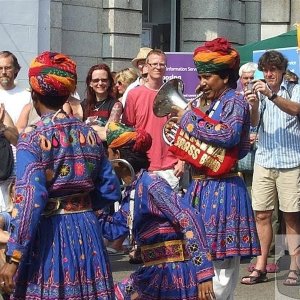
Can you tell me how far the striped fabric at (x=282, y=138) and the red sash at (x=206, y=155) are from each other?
2306 mm

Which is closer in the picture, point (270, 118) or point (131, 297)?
point (131, 297)

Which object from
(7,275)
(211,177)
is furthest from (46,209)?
(211,177)

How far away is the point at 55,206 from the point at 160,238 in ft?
2.02

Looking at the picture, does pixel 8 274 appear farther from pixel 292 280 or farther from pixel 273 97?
pixel 292 280

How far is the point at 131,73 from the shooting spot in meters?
11.2

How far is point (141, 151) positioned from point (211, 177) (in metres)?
0.95

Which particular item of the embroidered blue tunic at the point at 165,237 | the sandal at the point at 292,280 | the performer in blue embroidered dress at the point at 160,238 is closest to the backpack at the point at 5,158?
the sandal at the point at 292,280

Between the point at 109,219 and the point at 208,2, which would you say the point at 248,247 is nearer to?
the point at 109,219

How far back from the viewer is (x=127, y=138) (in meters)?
5.62

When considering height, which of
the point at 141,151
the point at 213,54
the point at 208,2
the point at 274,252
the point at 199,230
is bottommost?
the point at 274,252

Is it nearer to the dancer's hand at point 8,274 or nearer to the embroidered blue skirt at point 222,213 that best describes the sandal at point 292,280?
the embroidered blue skirt at point 222,213

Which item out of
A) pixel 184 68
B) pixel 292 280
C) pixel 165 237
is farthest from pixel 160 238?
pixel 184 68

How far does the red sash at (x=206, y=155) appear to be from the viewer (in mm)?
6387

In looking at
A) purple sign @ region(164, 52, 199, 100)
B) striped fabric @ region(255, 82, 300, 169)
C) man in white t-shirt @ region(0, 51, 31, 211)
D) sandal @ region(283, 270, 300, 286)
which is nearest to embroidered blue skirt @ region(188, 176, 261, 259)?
sandal @ region(283, 270, 300, 286)
